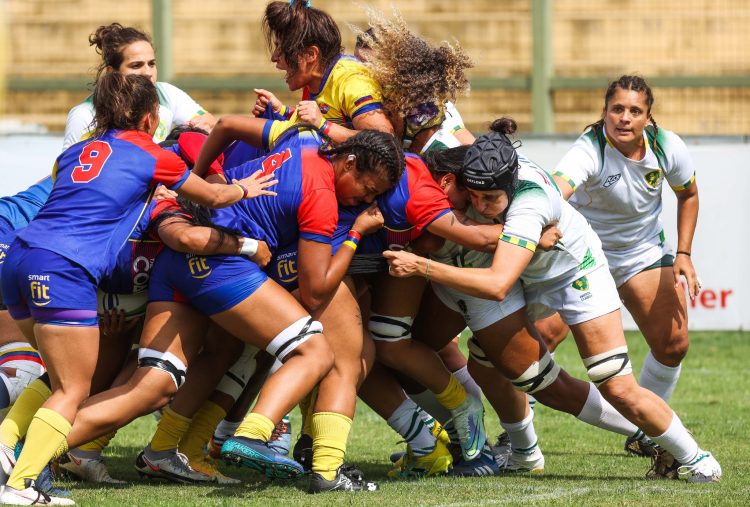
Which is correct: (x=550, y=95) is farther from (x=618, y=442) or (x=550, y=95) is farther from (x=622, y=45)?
(x=618, y=442)

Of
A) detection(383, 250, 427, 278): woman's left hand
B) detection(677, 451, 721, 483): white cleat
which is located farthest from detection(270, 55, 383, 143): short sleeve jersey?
detection(677, 451, 721, 483): white cleat

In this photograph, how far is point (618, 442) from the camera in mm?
7418

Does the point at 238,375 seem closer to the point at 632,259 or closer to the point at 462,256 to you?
the point at 462,256

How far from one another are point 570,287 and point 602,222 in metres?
1.42

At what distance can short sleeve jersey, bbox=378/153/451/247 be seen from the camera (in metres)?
5.78

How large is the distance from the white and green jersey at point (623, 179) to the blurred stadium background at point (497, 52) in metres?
7.57

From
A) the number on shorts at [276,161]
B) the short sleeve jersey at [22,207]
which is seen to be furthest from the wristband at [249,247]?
the short sleeve jersey at [22,207]

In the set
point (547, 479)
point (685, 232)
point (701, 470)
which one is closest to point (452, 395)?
point (547, 479)

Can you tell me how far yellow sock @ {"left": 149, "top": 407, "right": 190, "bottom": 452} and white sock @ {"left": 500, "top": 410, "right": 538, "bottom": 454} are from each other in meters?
1.67

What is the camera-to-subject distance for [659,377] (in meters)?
7.36

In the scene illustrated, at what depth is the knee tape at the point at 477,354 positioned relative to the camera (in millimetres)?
6375

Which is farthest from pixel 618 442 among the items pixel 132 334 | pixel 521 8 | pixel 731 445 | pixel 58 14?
pixel 58 14

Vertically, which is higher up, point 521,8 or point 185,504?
point 521,8

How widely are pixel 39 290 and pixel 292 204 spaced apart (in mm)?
1205
